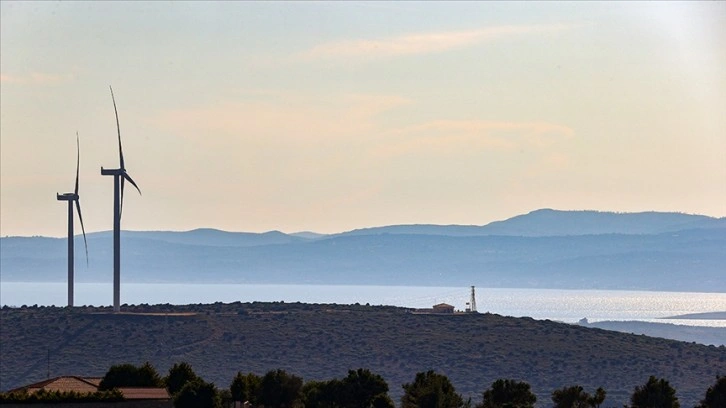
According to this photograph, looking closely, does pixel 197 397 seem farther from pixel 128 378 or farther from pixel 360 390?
pixel 360 390

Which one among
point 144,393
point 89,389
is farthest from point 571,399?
point 89,389

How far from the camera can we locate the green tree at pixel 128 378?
4505 inches

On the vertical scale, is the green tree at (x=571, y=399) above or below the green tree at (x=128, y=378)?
below

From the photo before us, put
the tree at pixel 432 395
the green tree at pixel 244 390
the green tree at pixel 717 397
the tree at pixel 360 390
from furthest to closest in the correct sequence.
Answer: the green tree at pixel 244 390
the tree at pixel 360 390
the tree at pixel 432 395
the green tree at pixel 717 397

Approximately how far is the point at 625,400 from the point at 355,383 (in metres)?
84.6

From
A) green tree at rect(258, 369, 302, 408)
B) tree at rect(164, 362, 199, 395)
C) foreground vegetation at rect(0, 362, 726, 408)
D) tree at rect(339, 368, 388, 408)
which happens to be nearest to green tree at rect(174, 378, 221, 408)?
foreground vegetation at rect(0, 362, 726, 408)

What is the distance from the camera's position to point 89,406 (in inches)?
3925

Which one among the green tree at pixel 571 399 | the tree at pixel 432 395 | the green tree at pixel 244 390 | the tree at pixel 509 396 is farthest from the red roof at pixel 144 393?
the green tree at pixel 571 399

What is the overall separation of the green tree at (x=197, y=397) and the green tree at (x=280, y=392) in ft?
27.5

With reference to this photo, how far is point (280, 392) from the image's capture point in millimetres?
116750

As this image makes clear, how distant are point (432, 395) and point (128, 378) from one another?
19.3 m

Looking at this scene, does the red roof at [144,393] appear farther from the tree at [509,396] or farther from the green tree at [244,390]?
the tree at [509,396]

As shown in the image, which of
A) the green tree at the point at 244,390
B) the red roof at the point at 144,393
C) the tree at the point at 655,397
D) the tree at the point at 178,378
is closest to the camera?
the red roof at the point at 144,393

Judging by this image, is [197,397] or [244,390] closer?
[197,397]
